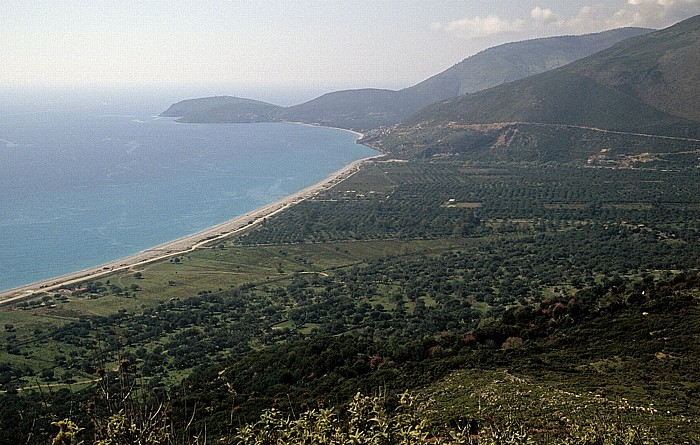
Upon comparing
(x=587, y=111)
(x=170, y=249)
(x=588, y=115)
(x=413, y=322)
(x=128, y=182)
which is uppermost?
(x=587, y=111)

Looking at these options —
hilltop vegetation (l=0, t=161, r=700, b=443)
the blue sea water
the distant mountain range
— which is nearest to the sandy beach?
the blue sea water

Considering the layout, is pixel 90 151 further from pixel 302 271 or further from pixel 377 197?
pixel 302 271

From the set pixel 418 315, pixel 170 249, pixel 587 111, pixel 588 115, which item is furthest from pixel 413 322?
pixel 587 111

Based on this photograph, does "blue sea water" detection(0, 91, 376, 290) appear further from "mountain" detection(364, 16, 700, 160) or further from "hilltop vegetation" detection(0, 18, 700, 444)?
"mountain" detection(364, 16, 700, 160)

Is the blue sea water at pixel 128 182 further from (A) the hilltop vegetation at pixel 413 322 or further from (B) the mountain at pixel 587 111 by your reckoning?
(B) the mountain at pixel 587 111

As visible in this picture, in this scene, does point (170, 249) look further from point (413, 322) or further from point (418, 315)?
point (413, 322)

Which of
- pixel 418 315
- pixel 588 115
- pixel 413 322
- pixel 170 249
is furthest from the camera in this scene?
pixel 588 115
